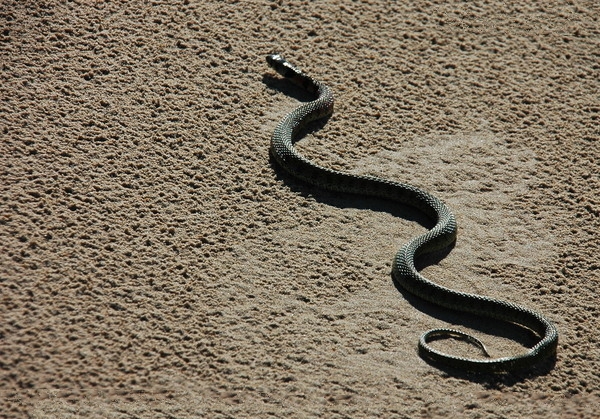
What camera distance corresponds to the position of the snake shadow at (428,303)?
5.22m

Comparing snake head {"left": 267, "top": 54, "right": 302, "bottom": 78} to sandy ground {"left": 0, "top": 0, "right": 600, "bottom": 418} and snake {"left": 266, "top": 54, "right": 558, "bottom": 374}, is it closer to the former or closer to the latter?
sandy ground {"left": 0, "top": 0, "right": 600, "bottom": 418}

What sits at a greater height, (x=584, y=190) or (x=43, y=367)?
(x=584, y=190)

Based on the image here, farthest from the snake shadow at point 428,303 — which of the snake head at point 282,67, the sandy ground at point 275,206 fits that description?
the snake head at point 282,67

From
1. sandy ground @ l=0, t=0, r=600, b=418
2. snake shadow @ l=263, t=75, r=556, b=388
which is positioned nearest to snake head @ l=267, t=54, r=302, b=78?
sandy ground @ l=0, t=0, r=600, b=418

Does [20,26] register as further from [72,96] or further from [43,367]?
[43,367]

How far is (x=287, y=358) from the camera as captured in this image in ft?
16.8

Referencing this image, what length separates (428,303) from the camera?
19.1 feet

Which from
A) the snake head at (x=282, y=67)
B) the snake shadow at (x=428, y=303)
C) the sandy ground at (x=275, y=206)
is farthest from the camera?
the snake head at (x=282, y=67)

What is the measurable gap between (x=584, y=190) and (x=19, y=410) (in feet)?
15.7

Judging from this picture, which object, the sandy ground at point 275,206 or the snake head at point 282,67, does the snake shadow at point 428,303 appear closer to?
the sandy ground at point 275,206

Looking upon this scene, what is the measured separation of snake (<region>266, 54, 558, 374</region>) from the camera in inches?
208

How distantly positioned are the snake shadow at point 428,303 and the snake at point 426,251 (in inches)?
1.1

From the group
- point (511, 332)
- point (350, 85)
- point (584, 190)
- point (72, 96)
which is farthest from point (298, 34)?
point (511, 332)

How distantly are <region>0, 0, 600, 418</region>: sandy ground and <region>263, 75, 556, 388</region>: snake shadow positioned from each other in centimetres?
3
